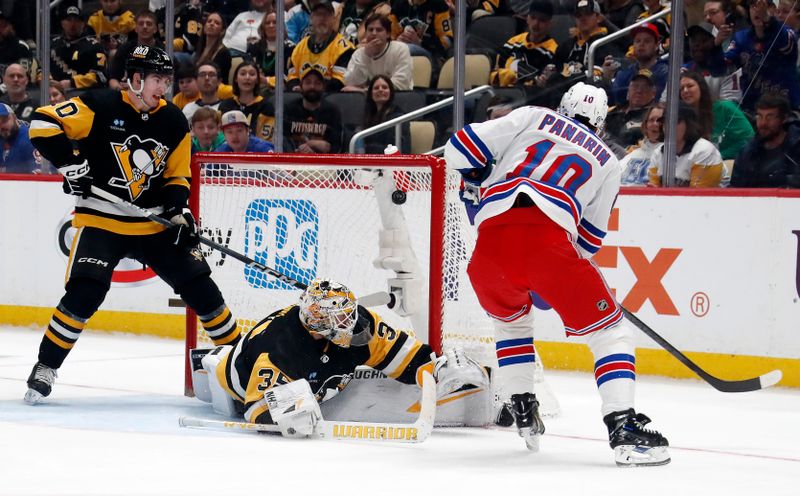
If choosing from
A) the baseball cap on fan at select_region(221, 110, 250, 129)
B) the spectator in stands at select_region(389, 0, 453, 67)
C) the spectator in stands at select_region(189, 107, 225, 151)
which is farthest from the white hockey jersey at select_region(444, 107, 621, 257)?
the spectator in stands at select_region(189, 107, 225, 151)

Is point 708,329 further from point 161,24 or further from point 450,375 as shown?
point 161,24

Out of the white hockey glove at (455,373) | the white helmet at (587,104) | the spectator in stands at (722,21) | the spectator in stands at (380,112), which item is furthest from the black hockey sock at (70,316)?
the spectator in stands at (722,21)

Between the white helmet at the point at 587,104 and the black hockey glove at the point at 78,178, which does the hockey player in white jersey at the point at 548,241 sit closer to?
the white helmet at the point at 587,104

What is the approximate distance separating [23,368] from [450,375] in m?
2.19

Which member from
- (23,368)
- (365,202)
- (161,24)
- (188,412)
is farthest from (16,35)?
(188,412)

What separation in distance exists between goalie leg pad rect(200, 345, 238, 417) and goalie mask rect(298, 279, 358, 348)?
499 mm

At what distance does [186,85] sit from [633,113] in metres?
A: 2.45

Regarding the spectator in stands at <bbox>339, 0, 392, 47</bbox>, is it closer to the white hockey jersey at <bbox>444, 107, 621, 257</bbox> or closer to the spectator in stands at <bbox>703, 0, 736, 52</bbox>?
the spectator in stands at <bbox>703, 0, 736, 52</bbox>

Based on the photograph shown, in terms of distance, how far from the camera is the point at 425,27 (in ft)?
19.8

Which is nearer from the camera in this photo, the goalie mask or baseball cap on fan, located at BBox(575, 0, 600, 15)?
the goalie mask

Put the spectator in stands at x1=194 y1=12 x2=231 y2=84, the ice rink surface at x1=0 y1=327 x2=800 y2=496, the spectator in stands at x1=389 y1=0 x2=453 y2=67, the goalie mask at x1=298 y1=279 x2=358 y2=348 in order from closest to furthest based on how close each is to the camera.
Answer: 1. the ice rink surface at x1=0 y1=327 x2=800 y2=496
2. the goalie mask at x1=298 y1=279 x2=358 y2=348
3. the spectator in stands at x1=389 y1=0 x2=453 y2=67
4. the spectator in stands at x1=194 y1=12 x2=231 y2=84

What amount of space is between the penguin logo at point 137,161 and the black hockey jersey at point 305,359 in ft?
2.49

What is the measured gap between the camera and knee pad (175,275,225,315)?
4508mm

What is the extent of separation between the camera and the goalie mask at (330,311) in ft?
12.4
